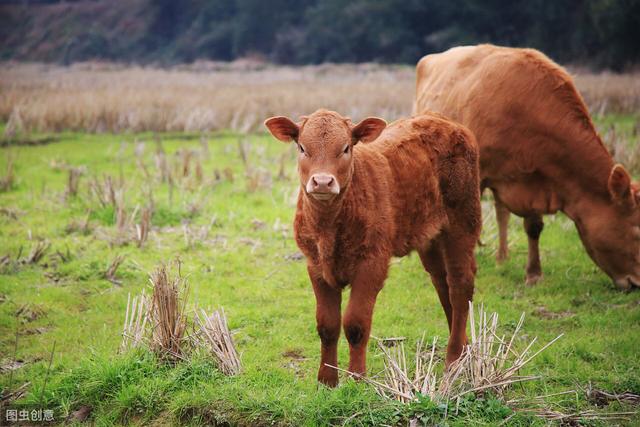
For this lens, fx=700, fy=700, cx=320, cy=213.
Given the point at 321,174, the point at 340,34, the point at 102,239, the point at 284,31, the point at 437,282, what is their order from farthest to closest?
the point at 284,31
the point at 340,34
the point at 102,239
the point at 437,282
the point at 321,174

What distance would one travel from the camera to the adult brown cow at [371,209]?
4.43 m

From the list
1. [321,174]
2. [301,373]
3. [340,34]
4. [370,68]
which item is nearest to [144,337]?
[301,373]

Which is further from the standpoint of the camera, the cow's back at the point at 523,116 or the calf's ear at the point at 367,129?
the cow's back at the point at 523,116

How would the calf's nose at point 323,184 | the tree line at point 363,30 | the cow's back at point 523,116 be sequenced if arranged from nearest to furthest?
the calf's nose at point 323,184 → the cow's back at point 523,116 → the tree line at point 363,30

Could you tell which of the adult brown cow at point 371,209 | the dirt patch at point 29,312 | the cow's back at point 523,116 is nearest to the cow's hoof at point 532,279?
the cow's back at point 523,116

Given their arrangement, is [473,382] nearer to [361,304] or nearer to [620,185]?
[361,304]

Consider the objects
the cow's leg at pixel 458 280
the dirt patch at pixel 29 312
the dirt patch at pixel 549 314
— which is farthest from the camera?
the dirt patch at pixel 549 314

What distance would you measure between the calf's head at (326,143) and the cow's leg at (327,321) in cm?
66

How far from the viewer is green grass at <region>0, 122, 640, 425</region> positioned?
454 centimetres

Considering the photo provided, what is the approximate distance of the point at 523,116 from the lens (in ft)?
23.4

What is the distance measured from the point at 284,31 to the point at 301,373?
51556 mm

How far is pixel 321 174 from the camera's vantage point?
4.11 metres

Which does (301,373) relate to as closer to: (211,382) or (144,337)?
(211,382)

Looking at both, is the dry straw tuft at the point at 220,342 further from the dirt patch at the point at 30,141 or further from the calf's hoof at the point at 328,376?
the dirt patch at the point at 30,141
